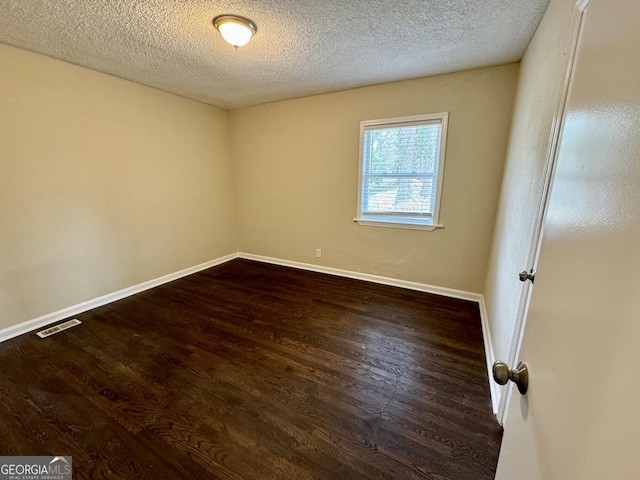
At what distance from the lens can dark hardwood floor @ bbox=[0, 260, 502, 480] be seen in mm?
1354

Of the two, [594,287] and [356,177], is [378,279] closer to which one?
[356,177]

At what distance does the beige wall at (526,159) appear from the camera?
1386 mm

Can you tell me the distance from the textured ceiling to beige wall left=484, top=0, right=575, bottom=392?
32cm

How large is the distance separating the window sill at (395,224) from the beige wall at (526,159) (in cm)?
84

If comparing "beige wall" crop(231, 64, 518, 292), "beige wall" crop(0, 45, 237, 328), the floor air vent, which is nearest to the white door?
"beige wall" crop(231, 64, 518, 292)

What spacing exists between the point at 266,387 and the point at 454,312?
2.04 meters

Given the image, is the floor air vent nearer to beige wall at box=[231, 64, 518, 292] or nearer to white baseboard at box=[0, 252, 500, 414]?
white baseboard at box=[0, 252, 500, 414]

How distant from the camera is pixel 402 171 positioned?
3.16 meters

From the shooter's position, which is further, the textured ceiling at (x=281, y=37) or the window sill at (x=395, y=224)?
the window sill at (x=395, y=224)

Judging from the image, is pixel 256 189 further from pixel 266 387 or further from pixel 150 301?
pixel 266 387

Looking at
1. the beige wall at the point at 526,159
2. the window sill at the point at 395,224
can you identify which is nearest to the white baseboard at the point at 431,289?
the beige wall at the point at 526,159

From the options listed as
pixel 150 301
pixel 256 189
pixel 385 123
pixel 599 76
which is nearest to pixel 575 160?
pixel 599 76

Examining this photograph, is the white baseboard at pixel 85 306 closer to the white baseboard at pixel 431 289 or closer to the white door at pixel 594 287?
the white baseboard at pixel 431 289

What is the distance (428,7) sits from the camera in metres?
1.70
